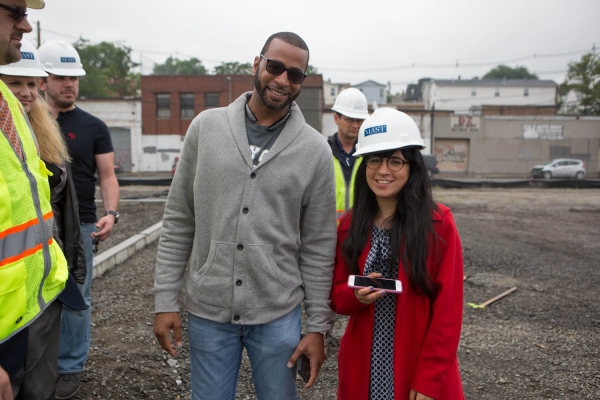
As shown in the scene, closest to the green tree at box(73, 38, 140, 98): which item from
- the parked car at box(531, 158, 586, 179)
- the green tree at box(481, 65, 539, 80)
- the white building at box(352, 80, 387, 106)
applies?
the white building at box(352, 80, 387, 106)

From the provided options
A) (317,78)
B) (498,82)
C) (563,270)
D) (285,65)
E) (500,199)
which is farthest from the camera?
(498,82)

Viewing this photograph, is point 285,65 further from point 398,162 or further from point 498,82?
point 498,82

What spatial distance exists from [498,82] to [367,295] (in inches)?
2896

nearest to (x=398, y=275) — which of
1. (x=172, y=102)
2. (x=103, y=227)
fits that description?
(x=103, y=227)

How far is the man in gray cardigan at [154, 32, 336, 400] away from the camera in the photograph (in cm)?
219

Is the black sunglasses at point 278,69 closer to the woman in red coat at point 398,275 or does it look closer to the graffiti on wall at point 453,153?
the woman in red coat at point 398,275

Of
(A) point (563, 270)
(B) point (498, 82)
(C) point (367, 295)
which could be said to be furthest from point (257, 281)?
(B) point (498, 82)

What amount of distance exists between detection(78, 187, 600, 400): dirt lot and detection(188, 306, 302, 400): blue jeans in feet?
4.70

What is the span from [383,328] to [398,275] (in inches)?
11.1

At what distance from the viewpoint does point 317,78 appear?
40.2 metres

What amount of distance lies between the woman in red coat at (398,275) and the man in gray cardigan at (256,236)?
0.52 feet

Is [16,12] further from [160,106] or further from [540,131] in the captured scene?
[540,131]

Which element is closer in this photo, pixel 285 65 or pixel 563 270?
pixel 285 65

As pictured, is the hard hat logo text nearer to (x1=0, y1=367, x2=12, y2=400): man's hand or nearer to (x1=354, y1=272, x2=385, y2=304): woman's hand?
(x1=354, y1=272, x2=385, y2=304): woman's hand
